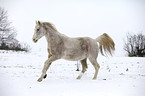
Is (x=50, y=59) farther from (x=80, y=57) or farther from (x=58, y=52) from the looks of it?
(x=80, y=57)

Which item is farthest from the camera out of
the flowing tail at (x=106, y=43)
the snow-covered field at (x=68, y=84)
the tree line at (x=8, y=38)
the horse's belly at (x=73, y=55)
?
the tree line at (x=8, y=38)

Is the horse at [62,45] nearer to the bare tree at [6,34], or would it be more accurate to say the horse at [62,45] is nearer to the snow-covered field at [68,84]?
the snow-covered field at [68,84]

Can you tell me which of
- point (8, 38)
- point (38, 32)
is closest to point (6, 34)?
point (8, 38)

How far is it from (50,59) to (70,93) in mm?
1775

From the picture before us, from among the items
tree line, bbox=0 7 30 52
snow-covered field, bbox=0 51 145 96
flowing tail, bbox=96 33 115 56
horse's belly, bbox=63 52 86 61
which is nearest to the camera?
snow-covered field, bbox=0 51 145 96

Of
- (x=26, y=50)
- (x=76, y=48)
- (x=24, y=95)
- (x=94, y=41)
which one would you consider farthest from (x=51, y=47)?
(x=26, y=50)

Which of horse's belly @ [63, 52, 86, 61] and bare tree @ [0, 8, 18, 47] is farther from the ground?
bare tree @ [0, 8, 18, 47]

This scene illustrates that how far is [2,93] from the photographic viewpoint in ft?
10.6

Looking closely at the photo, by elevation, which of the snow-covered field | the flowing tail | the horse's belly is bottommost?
the snow-covered field

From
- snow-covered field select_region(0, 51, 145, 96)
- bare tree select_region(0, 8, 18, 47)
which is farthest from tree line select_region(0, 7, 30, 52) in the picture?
snow-covered field select_region(0, 51, 145, 96)

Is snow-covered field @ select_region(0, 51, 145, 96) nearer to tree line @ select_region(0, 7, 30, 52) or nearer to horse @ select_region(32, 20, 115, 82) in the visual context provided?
horse @ select_region(32, 20, 115, 82)

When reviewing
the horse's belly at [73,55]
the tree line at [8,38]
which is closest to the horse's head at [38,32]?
the horse's belly at [73,55]

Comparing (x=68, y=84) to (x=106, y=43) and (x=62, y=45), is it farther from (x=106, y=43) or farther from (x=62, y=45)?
(x=106, y=43)

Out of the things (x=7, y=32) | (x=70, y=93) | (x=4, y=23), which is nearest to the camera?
(x=70, y=93)
